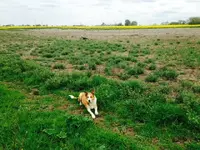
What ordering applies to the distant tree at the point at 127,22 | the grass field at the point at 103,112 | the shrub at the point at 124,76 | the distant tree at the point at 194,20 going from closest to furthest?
the grass field at the point at 103,112, the shrub at the point at 124,76, the distant tree at the point at 194,20, the distant tree at the point at 127,22

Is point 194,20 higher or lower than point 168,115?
lower

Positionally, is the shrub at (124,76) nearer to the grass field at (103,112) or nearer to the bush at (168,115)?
the grass field at (103,112)

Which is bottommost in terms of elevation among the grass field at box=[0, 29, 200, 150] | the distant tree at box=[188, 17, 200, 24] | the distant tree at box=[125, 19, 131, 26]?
→ the distant tree at box=[125, 19, 131, 26]

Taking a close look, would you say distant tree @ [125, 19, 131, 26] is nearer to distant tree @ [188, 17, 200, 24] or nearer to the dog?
distant tree @ [188, 17, 200, 24]

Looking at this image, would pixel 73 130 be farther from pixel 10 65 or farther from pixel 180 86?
pixel 10 65

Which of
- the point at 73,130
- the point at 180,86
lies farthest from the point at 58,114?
the point at 180,86

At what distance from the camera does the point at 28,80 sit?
10453 millimetres

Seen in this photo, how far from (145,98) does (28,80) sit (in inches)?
201

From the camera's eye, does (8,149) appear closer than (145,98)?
Yes

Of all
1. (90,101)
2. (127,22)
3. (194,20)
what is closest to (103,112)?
(90,101)

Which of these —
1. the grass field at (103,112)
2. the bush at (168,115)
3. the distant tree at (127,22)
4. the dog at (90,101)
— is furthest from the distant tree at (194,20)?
the dog at (90,101)

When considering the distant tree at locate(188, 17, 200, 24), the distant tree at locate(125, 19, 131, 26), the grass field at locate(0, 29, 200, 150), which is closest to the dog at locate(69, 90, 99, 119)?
the grass field at locate(0, 29, 200, 150)

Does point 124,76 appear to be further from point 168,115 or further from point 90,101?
point 168,115

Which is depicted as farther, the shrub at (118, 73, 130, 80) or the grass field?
the shrub at (118, 73, 130, 80)
